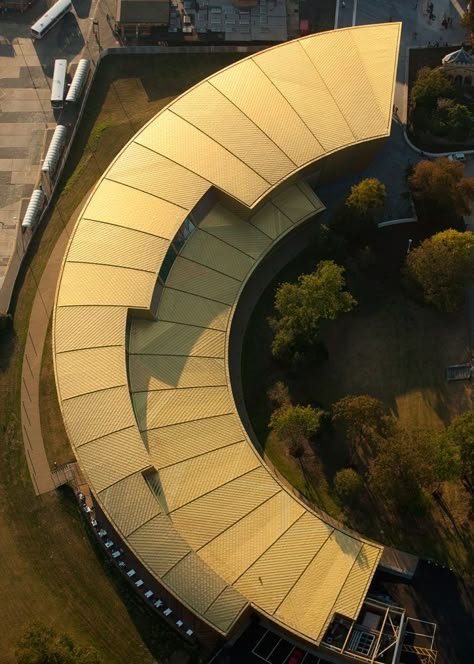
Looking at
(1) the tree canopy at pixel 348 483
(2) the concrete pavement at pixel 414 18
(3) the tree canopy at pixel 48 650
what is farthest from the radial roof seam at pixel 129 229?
(2) the concrete pavement at pixel 414 18

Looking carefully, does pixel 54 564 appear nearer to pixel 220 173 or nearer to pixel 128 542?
pixel 128 542

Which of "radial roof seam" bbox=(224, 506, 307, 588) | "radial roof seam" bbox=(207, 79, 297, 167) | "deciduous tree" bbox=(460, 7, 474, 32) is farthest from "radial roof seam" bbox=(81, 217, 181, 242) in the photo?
"deciduous tree" bbox=(460, 7, 474, 32)

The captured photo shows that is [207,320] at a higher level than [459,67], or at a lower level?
lower

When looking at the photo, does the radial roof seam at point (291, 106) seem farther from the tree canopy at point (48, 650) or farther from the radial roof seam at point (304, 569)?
the tree canopy at point (48, 650)

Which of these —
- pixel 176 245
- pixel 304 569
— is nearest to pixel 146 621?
pixel 304 569

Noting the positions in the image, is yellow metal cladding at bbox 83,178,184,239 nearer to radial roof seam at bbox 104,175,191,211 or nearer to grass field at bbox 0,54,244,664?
radial roof seam at bbox 104,175,191,211

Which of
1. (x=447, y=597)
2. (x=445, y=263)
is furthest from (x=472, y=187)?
(x=447, y=597)

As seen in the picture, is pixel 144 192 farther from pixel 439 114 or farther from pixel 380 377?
pixel 439 114

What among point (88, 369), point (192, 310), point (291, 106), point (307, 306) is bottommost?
point (88, 369)
